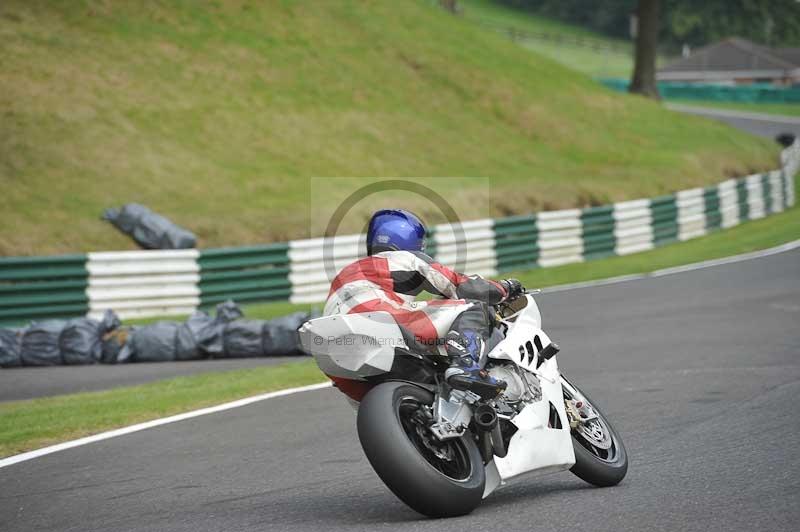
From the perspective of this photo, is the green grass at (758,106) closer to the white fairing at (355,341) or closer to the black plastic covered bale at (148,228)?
the black plastic covered bale at (148,228)

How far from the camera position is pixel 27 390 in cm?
1143

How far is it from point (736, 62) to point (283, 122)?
66.9 metres

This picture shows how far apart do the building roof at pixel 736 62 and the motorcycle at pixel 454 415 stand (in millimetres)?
87023

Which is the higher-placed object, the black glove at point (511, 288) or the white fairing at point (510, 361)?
the black glove at point (511, 288)

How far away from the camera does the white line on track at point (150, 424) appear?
787cm

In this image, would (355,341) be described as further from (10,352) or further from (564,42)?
(564,42)

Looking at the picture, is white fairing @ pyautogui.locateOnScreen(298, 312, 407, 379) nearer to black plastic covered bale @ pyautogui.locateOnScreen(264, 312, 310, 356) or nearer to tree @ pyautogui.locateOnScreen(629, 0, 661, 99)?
black plastic covered bale @ pyautogui.locateOnScreen(264, 312, 310, 356)

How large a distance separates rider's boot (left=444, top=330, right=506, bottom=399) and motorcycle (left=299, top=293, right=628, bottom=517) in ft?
0.17

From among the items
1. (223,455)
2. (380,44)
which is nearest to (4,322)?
(223,455)

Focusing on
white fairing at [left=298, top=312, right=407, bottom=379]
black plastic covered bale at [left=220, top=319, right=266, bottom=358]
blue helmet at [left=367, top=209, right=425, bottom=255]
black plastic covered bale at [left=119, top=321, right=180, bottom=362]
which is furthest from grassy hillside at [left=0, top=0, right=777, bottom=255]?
white fairing at [left=298, top=312, right=407, bottom=379]

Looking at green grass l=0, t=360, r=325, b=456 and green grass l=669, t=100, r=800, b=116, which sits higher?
green grass l=669, t=100, r=800, b=116

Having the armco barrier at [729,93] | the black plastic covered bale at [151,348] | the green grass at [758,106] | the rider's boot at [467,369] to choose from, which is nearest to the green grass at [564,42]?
the armco barrier at [729,93]

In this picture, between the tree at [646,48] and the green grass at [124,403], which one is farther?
the tree at [646,48]

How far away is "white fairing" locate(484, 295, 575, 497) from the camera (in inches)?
224
